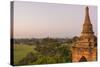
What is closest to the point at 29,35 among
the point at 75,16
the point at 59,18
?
the point at 59,18

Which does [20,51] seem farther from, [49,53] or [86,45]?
[86,45]

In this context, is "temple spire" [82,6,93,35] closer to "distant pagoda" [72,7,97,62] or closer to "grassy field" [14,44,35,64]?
"distant pagoda" [72,7,97,62]

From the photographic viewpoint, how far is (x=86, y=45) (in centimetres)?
275

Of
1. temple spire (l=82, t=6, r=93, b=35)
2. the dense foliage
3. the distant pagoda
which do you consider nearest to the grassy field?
the dense foliage

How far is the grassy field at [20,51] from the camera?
7.88 feet

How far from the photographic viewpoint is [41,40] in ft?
8.32

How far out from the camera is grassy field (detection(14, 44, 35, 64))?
7.88 ft

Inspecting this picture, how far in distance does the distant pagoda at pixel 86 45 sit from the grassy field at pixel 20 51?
0.59 m

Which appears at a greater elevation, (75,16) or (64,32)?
(75,16)

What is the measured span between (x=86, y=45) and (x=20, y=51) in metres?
0.86

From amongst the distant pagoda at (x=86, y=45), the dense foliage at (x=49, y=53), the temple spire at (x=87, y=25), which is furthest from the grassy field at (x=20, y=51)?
the temple spire at (x=87, y=25)
